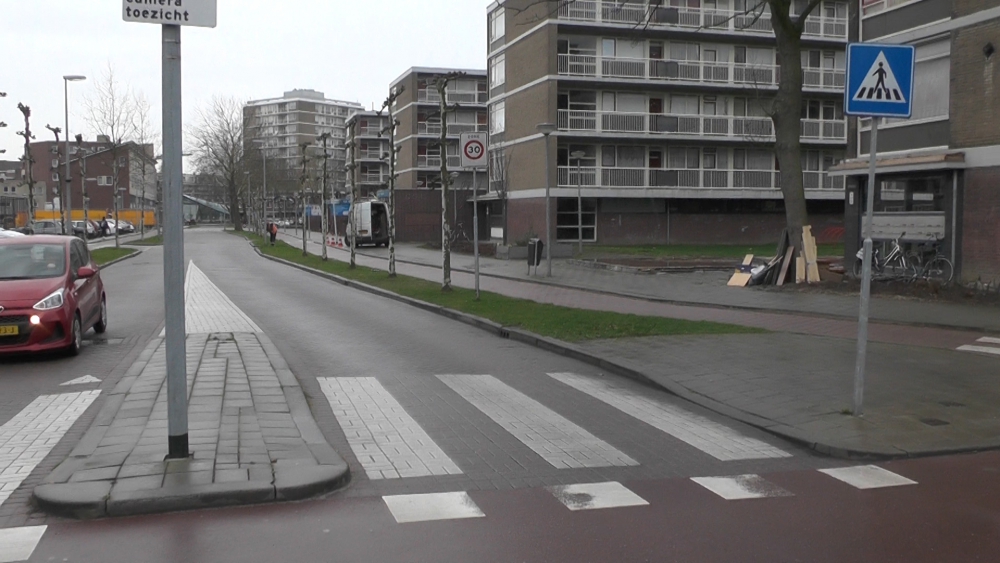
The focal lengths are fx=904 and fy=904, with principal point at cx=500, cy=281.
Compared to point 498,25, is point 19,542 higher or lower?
lower

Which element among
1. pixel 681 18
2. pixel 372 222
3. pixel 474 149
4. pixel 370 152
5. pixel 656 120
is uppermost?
pixel 681 18

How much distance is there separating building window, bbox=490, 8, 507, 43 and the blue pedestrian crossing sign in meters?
44.4

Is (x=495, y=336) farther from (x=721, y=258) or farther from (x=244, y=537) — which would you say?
(x=721, y=258)

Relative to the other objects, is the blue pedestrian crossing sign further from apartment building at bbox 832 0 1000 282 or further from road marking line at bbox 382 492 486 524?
apartment building at bbox 832 0 1000 282

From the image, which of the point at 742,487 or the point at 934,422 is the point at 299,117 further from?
the point at 742,487

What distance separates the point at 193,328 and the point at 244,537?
986cm

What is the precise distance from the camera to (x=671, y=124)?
4812 centimetres

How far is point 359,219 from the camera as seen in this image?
60.4 m

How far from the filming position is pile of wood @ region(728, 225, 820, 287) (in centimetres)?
2175

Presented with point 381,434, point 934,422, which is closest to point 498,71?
point 934,422

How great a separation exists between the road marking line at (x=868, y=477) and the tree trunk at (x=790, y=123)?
15.8 metres

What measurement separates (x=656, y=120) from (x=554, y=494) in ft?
144

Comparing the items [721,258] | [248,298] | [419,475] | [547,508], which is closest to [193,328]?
[248,298]

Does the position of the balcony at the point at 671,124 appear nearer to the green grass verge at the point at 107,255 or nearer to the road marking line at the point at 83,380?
the green grass verge at the point at 107,255
